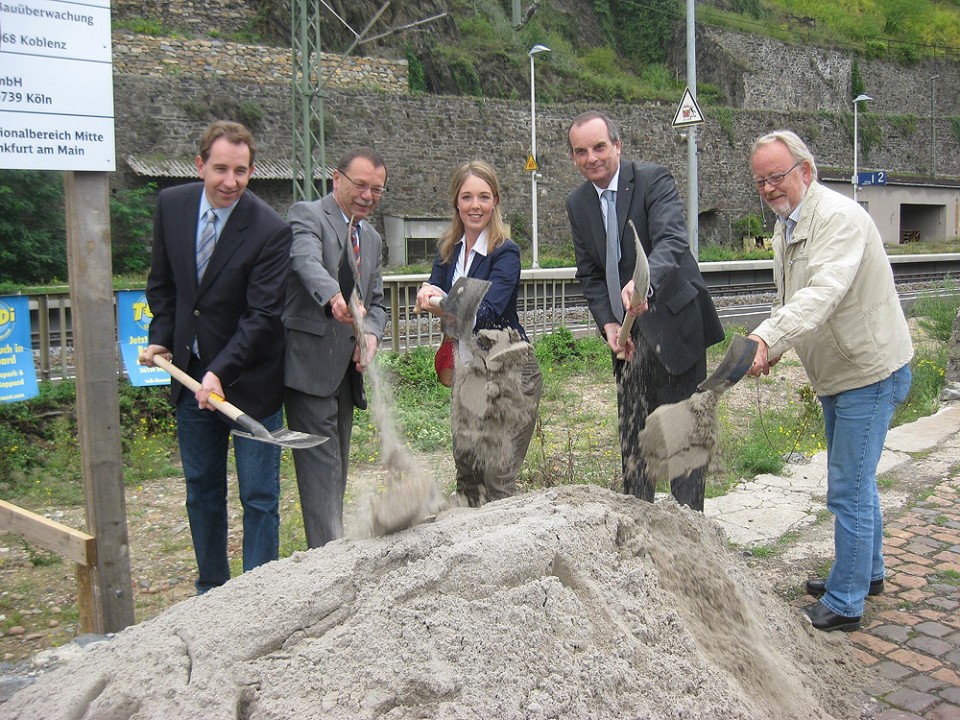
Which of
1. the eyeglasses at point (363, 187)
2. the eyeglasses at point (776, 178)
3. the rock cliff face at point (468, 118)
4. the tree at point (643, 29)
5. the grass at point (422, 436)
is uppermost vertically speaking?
the tree at point (643, 29)

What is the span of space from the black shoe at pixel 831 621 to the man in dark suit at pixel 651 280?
705 mm

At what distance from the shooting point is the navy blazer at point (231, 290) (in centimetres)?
356

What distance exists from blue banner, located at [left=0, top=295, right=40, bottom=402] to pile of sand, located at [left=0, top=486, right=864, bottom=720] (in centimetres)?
491

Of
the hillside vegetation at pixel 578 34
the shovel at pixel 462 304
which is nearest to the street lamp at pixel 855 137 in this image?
the hillside vegetation at pixel 578 34

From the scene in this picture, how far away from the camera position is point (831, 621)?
359cm

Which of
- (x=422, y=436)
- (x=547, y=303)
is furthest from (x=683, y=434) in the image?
(x=547, y=303)

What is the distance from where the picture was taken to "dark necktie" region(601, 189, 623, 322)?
4.04 meters

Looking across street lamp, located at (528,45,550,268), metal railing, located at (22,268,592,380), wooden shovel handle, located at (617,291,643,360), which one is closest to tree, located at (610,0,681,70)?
street lamp, located at (528,45,550,268)

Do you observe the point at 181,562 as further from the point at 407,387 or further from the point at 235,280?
the point at 407,387

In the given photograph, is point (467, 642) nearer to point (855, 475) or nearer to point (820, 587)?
point (855, 475)

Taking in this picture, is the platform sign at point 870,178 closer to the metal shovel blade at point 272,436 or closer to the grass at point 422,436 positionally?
the grass at point 422,436

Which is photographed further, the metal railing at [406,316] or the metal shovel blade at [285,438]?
the metal railing at [406,316]

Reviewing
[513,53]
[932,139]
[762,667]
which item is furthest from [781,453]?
[932,139]

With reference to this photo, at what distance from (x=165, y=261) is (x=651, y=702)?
2.55m
